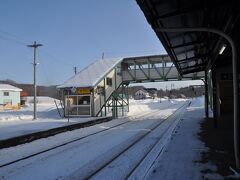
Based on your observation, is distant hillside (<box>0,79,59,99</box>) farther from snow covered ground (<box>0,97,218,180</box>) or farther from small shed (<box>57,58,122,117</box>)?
snow covered ground (<box>0,97,218,180</box>)

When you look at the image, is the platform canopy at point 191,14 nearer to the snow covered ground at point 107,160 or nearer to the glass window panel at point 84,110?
the snow covered ground at point 107,160

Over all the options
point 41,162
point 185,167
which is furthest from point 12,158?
point 185,167

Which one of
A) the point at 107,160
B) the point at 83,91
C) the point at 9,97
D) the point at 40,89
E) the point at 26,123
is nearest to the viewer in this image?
the point at 107,160

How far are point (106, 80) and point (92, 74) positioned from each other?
151 centimetres

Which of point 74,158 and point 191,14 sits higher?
point 191,14

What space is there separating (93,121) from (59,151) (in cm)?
1253

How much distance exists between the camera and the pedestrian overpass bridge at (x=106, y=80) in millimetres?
31797

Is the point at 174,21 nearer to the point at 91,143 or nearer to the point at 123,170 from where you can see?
the point at 123,170

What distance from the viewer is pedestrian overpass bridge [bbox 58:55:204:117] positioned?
31797 mm

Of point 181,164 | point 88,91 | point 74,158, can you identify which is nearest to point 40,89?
point 88,91

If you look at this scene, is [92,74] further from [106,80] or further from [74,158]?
[74,158]

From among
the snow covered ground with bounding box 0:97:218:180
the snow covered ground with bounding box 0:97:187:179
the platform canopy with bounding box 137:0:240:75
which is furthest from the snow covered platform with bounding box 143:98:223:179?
the platform canopy with bounding box 137:0:240:75

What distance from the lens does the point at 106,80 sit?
112 feet

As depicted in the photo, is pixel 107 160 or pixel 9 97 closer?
pixel 107 160
